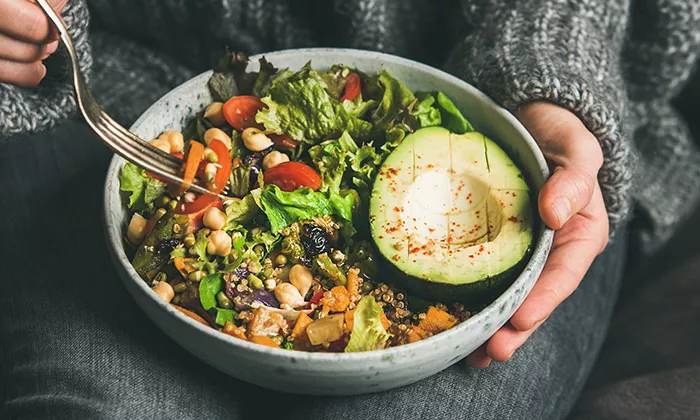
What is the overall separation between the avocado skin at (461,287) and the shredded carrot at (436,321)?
27 mm

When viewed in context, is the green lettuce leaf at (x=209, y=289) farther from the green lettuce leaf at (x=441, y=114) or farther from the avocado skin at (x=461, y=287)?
the green lettuce leaf at (x=441, y=114)

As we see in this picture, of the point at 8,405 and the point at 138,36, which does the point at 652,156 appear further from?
the point at 8,405

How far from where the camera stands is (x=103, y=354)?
127 cm

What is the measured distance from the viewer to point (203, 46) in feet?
5.70

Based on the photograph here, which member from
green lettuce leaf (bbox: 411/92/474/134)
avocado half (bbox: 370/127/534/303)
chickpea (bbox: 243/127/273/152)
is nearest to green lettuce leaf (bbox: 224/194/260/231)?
chickpea (bbox: 243/127/273/152)

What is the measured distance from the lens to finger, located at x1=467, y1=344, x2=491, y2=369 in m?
1.27

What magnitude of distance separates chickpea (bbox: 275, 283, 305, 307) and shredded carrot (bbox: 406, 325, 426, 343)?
18 centimetres

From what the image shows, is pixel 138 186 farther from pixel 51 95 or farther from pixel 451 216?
pixel 451 216

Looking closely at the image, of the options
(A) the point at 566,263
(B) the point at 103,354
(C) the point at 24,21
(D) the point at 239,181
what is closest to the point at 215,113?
(D) the point at 239,181

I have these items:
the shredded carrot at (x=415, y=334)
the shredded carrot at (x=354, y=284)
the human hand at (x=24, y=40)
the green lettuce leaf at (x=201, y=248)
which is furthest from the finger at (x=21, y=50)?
the shredded carrot at (x=415, y=334)

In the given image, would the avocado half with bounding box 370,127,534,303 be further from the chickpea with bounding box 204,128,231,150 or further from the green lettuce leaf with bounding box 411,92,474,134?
the chickpea with bounding box 204,128,231,150

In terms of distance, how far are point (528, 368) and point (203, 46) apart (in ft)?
3.28

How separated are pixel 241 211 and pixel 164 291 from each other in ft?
0.61

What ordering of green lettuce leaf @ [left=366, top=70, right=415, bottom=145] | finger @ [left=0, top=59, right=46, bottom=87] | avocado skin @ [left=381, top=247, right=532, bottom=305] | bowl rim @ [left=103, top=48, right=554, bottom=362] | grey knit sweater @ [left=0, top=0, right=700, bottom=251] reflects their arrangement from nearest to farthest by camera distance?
1. bowl rim @ [left=103, top=48, right=554, bottom=362]
2. avocado skin @ [left=381, top=247, right=532, bottom=305]
3. finger @ [left=0, top=59, right=46, bottom=87]
4. green lettuce leaf @ [left=366, top=70, right=415, bottom=145]
5. grey knit sweater @ [left=0, top=0, right=700, bottom=251]
